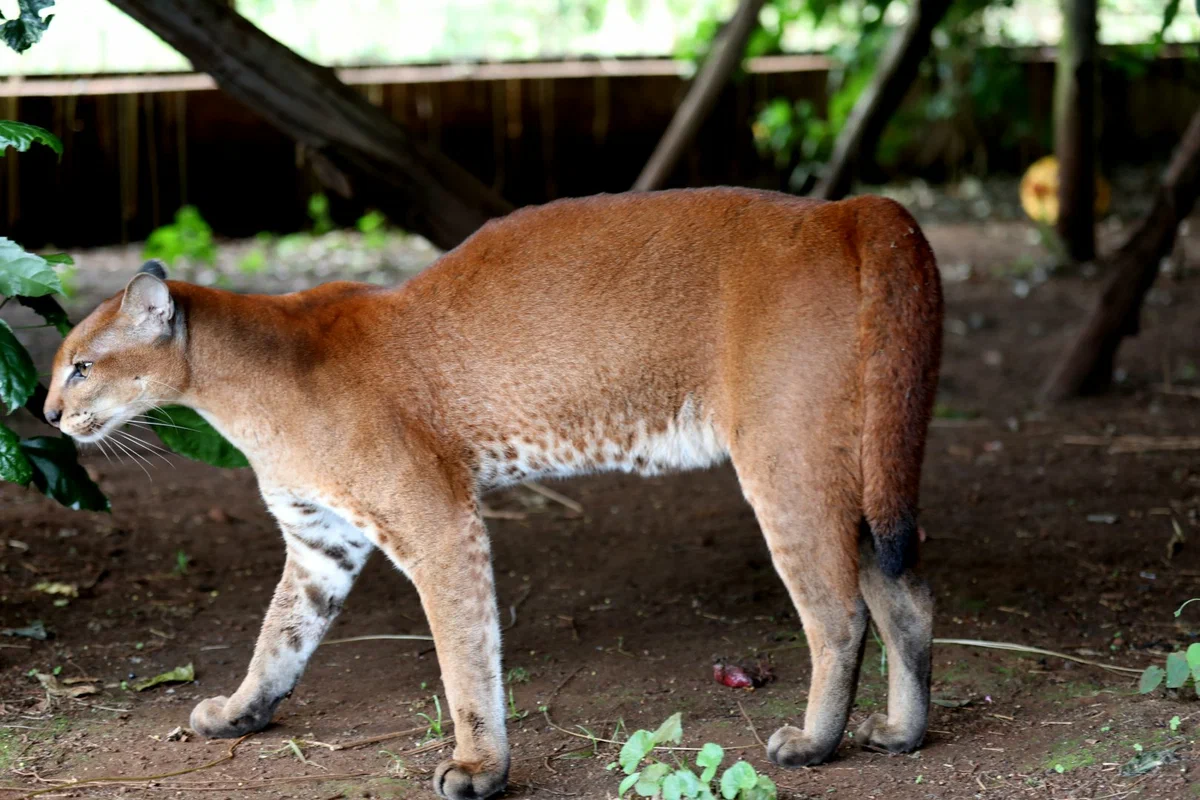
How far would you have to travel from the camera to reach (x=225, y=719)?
4.06 meters

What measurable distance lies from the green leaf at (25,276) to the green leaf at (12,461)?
469 mm

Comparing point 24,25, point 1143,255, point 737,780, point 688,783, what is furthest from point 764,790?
point 1143,255

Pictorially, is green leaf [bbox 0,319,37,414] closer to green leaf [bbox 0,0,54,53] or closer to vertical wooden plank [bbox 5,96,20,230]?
green leaf [bbox 0,0,54,53]

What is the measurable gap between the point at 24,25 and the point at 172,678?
6.82ft

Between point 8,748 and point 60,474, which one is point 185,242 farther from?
point 8,748

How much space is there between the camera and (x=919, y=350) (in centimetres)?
359

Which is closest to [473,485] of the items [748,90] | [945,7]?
[945,7]

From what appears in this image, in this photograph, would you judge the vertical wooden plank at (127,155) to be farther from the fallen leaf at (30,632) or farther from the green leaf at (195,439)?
the green leaf at (195,439)

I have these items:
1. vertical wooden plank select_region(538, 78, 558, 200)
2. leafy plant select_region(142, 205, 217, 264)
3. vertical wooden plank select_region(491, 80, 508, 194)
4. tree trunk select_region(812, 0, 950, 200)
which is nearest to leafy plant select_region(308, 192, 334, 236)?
vertical wooden plank select_region(491, 80, 508, 194)

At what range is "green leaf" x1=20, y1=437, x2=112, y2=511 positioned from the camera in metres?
4.26

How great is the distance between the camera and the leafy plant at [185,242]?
9688 millimetres

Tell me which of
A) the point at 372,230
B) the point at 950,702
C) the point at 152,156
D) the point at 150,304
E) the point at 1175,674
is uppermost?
the point at 150,304

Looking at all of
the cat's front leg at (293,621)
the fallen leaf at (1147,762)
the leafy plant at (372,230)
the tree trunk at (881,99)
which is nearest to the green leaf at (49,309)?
the cat's front leg at (293,621)

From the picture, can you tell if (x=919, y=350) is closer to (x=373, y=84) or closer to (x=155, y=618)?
(x=155, y=618)
